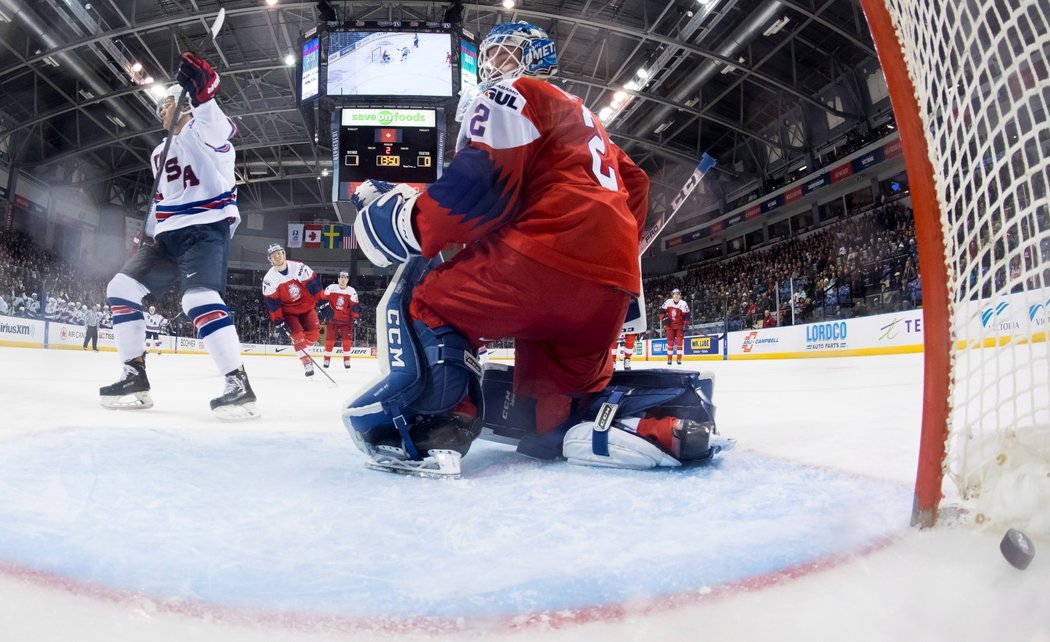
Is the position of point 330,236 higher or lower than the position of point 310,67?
lower

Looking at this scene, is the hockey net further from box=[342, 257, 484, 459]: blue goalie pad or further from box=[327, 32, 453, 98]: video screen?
box=[327, 32, 453, 98]: video screen

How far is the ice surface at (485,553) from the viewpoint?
54cm

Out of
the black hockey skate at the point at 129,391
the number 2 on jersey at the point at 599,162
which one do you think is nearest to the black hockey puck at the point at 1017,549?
the number 2 on jersey at the point at 599,162

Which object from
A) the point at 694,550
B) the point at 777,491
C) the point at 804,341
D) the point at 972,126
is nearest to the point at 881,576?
the point at 694,550

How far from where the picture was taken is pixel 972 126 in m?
0.77

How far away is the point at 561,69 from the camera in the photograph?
1388 cm

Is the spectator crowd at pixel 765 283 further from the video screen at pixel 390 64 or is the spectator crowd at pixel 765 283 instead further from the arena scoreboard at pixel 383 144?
the video screen at pixel 390 64

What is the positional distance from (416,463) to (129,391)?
5.68 feet

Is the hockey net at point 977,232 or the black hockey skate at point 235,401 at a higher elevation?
the hockey net at point 977,232

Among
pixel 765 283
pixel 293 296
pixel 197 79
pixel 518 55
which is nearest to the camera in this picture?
pixel 518 55

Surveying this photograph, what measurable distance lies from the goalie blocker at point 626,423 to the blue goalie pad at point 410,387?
0.81 ft

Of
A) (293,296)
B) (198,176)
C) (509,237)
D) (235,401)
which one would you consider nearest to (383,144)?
(293,296)

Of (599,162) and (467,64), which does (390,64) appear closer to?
(467,64)

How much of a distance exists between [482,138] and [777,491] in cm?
88
